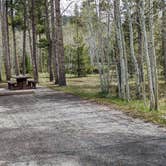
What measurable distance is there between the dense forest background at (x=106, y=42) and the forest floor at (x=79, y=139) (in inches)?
92.0

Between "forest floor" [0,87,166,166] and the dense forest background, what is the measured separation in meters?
2.34

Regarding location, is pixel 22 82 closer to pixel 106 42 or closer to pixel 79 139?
pixel 106 42

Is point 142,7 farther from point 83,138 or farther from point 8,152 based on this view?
point 8,152

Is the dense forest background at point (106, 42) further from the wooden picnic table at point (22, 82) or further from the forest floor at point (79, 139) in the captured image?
the forest floor at point (79, 139)

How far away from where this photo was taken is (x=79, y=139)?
6367mm

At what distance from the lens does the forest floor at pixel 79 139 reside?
5.06 metres

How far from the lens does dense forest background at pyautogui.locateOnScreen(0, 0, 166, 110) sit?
11.2m

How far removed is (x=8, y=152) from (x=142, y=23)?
212 inches

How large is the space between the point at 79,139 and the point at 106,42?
8.99 meters

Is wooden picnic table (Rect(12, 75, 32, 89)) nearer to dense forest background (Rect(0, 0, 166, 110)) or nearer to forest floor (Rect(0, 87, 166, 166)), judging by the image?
dense forest background (Rect(0, 0, 166, 110))

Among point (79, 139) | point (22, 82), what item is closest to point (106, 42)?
point (22, 82)

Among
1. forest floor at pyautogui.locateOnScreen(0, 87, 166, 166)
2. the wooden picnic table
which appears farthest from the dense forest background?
forest floor at pyautogui.locateOnScreen(0, 87, 166, 166)

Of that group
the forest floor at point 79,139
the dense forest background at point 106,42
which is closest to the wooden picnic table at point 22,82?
the dense forest background at point 106,42

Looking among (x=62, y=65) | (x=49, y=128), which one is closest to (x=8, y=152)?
(x=49, y=128)
